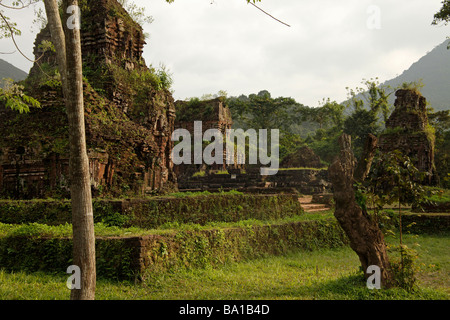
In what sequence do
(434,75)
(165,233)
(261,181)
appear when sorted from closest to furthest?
(165,233)
(261,181)
(434,75)

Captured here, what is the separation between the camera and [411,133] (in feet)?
70.1

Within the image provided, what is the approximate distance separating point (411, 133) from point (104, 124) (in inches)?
737

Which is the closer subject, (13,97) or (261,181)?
(13,97)

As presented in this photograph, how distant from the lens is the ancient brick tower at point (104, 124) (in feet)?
30.6

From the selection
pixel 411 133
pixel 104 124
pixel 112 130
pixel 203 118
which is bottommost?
pixel 112 130

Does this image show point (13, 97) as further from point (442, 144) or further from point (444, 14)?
point (442, 144)

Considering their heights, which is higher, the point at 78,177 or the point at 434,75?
the point at 434,75

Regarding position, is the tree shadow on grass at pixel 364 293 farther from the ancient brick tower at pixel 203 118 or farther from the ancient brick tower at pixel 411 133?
the ancient brick tower at pixel 203 118

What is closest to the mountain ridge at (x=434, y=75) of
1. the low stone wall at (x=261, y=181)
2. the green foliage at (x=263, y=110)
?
the green foliage at (x=263, y=110)

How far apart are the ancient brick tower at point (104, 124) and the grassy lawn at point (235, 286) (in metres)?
4.49

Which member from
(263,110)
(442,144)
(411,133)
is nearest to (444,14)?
(411,133)

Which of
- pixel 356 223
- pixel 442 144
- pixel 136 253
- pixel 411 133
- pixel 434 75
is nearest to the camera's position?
pixel 356 223
